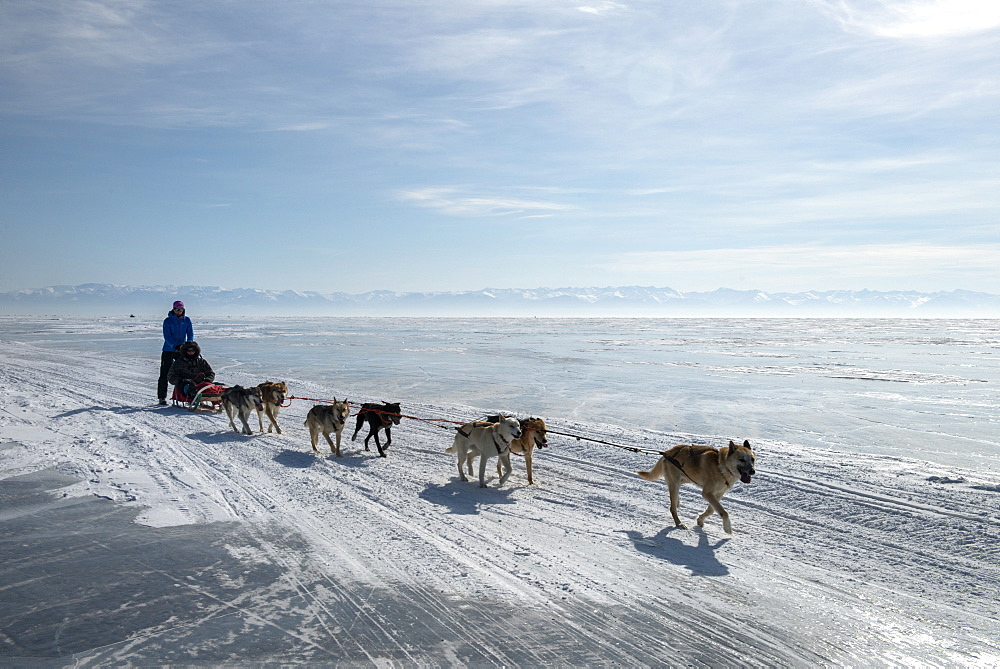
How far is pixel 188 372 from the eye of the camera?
12578 mm

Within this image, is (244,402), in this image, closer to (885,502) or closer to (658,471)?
(658,471)

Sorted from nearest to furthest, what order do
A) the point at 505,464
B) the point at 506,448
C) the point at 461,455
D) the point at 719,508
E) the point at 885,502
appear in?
the point at 719,508
the point at 885,502
the point at 506,448
the point at 505,464
the point at 461,455

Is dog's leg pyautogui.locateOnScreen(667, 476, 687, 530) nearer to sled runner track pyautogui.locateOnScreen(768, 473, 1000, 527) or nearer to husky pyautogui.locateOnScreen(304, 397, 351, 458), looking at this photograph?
sled runner track pyautogui.locateOnScreen(768, 473, 1000, 527)

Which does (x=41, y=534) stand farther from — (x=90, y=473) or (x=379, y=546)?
(x=379, y=546)

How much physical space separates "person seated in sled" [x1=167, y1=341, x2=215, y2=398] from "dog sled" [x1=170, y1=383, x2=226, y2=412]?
0.08 meters

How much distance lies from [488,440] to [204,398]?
7585 mm

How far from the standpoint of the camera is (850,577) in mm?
4691

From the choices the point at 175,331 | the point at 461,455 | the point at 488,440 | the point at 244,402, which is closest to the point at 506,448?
the point at 488,440

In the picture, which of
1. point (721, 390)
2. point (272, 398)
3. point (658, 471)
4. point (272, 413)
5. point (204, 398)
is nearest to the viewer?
point (658, 471)

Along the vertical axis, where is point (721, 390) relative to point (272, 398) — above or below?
below

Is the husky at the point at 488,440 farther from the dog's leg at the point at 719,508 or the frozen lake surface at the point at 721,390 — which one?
the frozen lake surface at the point at 721,390

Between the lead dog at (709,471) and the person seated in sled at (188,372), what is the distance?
994 cm

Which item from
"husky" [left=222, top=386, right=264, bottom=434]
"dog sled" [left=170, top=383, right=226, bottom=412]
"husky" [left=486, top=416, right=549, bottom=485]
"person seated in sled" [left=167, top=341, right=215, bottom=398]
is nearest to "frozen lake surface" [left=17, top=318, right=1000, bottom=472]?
"dog sled" [left=170, top=383, right=226, bottom=412]

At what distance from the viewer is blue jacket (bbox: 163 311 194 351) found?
505 inches
